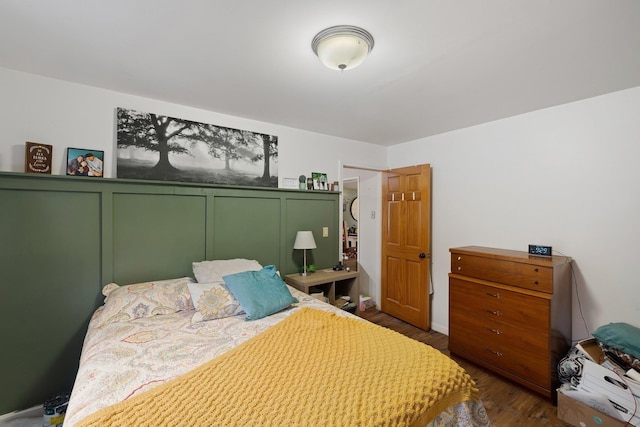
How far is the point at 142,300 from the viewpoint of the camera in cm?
197

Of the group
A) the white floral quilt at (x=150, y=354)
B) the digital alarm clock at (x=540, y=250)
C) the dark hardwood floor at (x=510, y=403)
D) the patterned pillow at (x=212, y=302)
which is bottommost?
the dark hardwood floor at (x=510, y=403)

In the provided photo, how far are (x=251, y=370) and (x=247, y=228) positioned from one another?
1759 mm

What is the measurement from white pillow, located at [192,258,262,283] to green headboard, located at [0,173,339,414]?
0.20 meters

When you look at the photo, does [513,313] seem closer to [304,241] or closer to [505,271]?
[505,271]

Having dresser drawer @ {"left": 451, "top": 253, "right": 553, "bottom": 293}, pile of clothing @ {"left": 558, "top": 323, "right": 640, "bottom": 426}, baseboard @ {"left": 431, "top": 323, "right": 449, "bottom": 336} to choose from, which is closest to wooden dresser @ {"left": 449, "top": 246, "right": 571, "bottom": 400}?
dresser drawer @ {"left": 451, "top": 253, "right": 553, "bottom": 293}

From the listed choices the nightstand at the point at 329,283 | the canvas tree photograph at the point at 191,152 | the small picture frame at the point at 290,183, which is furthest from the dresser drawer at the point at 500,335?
the canvas tree photograph at the point at 191,152

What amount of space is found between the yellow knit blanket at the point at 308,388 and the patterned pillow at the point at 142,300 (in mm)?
876

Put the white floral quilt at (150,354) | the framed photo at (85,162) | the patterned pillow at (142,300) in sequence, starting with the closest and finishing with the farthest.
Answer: the white floral quilt at (150,354), the patterned pillow at (142,300), the framed photo at (85,162)

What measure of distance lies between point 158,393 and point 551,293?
103 inches

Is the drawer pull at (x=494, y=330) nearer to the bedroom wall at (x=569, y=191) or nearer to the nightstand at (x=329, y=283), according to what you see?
the bedroom wall at (x=569, y=191)

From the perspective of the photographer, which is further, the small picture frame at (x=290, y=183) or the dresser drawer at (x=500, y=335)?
the small picture frame at (x=290, y=183)


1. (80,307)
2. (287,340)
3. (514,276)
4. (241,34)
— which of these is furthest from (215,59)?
(514,276)

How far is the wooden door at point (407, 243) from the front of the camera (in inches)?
135

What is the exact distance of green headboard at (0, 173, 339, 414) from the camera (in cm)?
192
